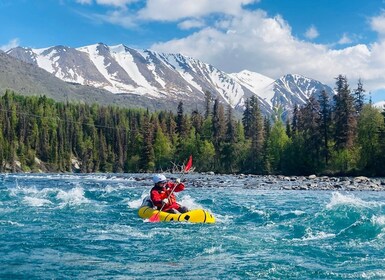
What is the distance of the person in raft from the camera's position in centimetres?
2120

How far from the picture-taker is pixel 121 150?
146250 mm

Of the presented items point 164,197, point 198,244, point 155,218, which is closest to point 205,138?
point 164,197

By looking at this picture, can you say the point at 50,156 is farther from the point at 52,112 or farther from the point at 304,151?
the point at 304,151

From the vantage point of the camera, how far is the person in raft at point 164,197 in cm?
2120

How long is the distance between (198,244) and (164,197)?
6.99 m

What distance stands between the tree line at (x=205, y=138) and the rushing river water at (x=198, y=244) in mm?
39188

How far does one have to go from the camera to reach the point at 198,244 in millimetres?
15109

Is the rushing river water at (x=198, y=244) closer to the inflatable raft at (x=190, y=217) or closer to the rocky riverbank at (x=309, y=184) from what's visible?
the inflatable raft at (x=190, y=217)

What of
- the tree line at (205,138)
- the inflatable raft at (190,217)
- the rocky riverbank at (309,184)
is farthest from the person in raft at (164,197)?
the tree line at (205,138)

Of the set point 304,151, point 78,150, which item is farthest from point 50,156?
point 304,151

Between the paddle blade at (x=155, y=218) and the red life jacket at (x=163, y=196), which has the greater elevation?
the red life jacket at (x=163, y=196)

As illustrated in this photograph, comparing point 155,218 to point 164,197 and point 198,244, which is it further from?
point 198,244

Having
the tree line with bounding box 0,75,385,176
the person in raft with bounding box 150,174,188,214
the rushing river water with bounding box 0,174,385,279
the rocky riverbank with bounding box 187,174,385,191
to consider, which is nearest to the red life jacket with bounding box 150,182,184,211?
A: the person in raft with bounding box 150,174,188,214

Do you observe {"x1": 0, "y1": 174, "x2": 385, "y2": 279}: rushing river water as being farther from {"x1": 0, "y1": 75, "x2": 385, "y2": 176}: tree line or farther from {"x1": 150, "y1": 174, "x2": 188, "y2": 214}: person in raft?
{"x1": 0, "y1": 75, "x2": 385, "y2": 176}: tree line
